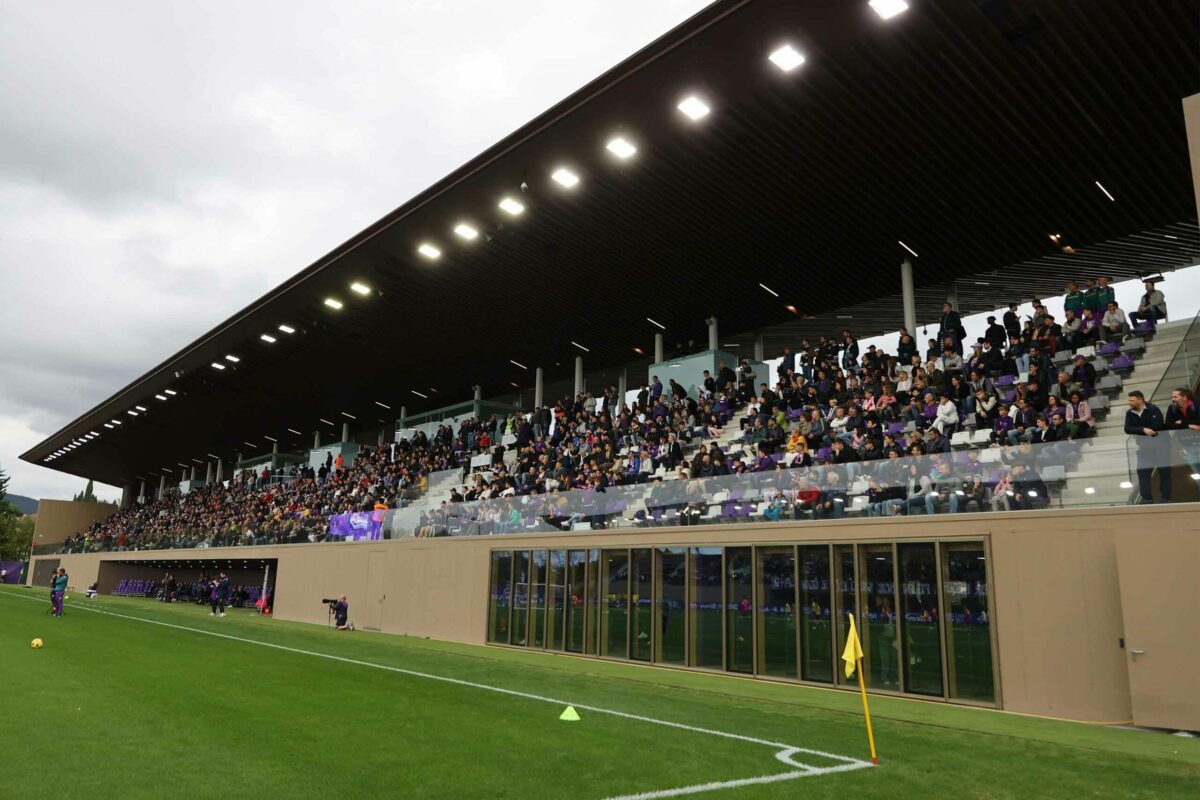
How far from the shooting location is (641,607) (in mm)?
18219

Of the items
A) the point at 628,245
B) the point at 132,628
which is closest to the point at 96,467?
the point at 132,628

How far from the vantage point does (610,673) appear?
1616 cm

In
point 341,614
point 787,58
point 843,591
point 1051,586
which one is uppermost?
point 787,58

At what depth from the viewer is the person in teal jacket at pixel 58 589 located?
84.6ft

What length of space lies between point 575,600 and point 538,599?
4.66 feet

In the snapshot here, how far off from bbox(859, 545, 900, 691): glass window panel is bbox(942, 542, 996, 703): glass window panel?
34.6 inches

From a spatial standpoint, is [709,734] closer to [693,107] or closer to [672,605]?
[672,605]

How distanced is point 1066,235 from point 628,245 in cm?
1077

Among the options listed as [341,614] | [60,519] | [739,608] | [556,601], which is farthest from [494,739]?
[60,519]

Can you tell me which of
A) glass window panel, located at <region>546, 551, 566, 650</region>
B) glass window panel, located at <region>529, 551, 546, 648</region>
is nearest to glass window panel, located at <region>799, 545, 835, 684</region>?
glass window panel, located at <region>546, 551, 566, 650</region>

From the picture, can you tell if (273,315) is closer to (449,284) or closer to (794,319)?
(449,284)

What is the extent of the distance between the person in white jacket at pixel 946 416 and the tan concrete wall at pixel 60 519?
78.3 metres

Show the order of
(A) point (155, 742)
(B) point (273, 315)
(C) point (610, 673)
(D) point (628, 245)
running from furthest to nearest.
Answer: (B) point (273, 315)
(D) point (628, 245)
(C) point (610, 673)
(A) point (155, 742)

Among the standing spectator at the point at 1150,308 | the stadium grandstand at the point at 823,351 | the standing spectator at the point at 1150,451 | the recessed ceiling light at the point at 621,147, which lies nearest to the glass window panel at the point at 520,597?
the stadium grandstand at the point at 823,351
